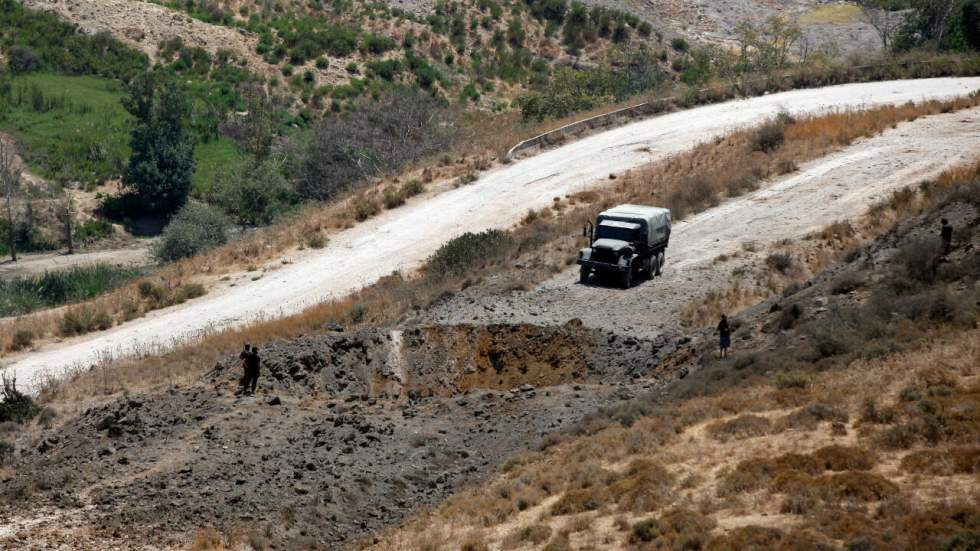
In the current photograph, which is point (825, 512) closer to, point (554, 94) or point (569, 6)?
point (554, 94)

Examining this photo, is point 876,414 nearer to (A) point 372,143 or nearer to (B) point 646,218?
(B) point 646,218

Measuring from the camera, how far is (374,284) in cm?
3572

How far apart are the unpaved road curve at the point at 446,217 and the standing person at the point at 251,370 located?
8.31 m

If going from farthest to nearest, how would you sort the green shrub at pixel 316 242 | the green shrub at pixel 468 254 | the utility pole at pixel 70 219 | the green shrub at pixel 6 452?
1. the utility pole at pixel 70 219
2. the green shrub at pixel 316 242
3. the green shrub at pixel 468 254
4. the green shrub at pixel 6 452

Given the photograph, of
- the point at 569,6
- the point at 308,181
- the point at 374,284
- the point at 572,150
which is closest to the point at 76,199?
Answer: the point at 308,181

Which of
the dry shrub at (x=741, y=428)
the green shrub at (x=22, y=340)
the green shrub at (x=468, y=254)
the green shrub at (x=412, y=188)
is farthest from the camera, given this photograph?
the green shrub at (x=412, y=188)

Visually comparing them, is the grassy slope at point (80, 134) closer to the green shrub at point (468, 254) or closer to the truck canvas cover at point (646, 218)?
the green shrub at point (468, 254)

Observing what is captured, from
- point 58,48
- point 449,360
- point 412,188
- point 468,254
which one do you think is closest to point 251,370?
point 449,360

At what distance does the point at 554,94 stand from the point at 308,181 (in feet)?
43.1

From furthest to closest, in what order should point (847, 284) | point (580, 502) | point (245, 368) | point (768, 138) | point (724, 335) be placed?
point (768, 138)
point (847, 284)
point (245, 368)
point (724, 335)
point (580, 502)

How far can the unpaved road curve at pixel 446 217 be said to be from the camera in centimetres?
3388

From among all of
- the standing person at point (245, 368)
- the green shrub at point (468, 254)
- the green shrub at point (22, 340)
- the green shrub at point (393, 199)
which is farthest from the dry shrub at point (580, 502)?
the green shrub at point (393, 199)

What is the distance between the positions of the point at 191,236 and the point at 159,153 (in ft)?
49.1

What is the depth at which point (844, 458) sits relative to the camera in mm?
16906
